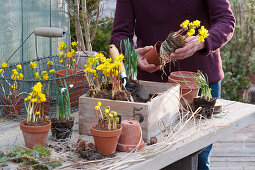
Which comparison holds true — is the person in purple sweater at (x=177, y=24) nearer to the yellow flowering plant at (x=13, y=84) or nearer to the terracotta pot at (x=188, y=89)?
the terracotta pot at (x=188, y=89)

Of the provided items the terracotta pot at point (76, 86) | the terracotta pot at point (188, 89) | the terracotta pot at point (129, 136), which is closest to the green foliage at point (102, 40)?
the terracotta pot at point (76, 86)

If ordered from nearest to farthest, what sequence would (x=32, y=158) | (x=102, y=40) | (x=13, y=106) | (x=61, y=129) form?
(x=32, y=158), (x=61, y=129), (x=13, y=106), (x=102, y=40)

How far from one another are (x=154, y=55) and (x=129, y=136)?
58cm

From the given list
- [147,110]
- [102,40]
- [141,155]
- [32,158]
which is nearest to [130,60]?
[147,110]

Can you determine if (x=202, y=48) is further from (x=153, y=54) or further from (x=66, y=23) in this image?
(x=66, y=23)

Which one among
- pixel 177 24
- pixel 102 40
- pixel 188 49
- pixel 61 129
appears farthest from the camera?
pixel 102 40

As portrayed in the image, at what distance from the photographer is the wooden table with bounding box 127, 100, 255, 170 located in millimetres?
1646

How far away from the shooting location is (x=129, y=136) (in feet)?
5.45

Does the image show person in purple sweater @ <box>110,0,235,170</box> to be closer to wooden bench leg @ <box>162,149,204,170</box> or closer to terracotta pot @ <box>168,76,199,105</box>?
terracotta pot @ <box>168,76,199,105</box>

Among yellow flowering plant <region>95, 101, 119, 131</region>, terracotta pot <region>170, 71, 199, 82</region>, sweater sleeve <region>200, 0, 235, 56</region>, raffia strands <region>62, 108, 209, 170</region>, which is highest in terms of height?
sweater sleeve <region>200, 0, 235, 56</region>

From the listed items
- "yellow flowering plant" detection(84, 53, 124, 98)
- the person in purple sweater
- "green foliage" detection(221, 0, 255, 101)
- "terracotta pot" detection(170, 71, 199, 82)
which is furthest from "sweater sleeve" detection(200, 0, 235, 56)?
"green foliage" detection(221, 0, 255, 101)

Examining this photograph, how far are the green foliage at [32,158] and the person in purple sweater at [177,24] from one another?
881 millimetres

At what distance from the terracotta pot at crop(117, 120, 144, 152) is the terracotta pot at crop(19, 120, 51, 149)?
0.96 ft

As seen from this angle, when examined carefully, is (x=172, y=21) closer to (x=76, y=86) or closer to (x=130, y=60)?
(x=130, y=60)
